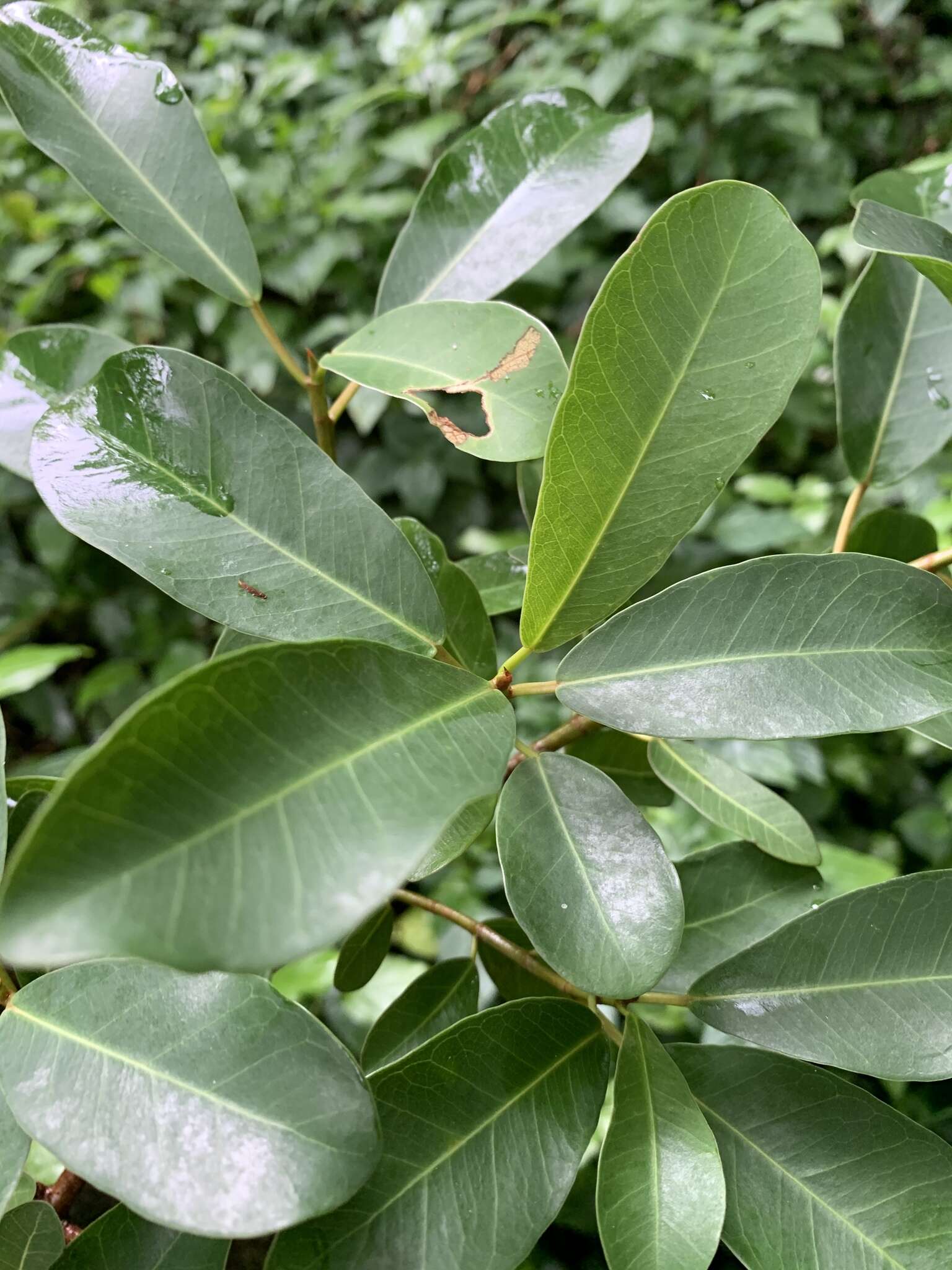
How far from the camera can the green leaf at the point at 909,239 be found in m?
0.31

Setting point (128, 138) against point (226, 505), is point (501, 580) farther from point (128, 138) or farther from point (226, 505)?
point (128, 138)

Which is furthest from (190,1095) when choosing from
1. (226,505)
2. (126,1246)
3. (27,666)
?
(27,666)

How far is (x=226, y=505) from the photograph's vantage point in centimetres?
33

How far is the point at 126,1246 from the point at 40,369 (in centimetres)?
45

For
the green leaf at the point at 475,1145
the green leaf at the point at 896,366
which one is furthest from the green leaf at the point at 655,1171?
the green leaf at the point at 896,366

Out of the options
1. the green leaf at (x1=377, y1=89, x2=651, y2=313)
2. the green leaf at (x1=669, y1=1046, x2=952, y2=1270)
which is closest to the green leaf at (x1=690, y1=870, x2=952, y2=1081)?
the green leaf at (x1=669, y1=1046, x2=952, y2=1270)

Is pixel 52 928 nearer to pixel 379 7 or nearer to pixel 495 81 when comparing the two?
pixel 495 81

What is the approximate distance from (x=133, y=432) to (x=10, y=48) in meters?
0.27

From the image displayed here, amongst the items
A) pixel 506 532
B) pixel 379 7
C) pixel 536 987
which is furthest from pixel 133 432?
pixel 379 7

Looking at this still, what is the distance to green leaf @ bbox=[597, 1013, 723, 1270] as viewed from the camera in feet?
1.03

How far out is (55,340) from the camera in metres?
0.50

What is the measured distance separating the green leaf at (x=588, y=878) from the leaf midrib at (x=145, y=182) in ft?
1.14

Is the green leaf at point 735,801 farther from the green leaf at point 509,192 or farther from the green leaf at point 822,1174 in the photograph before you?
the green leaf at point 509,192

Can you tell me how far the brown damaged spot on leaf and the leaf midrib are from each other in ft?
0.65
